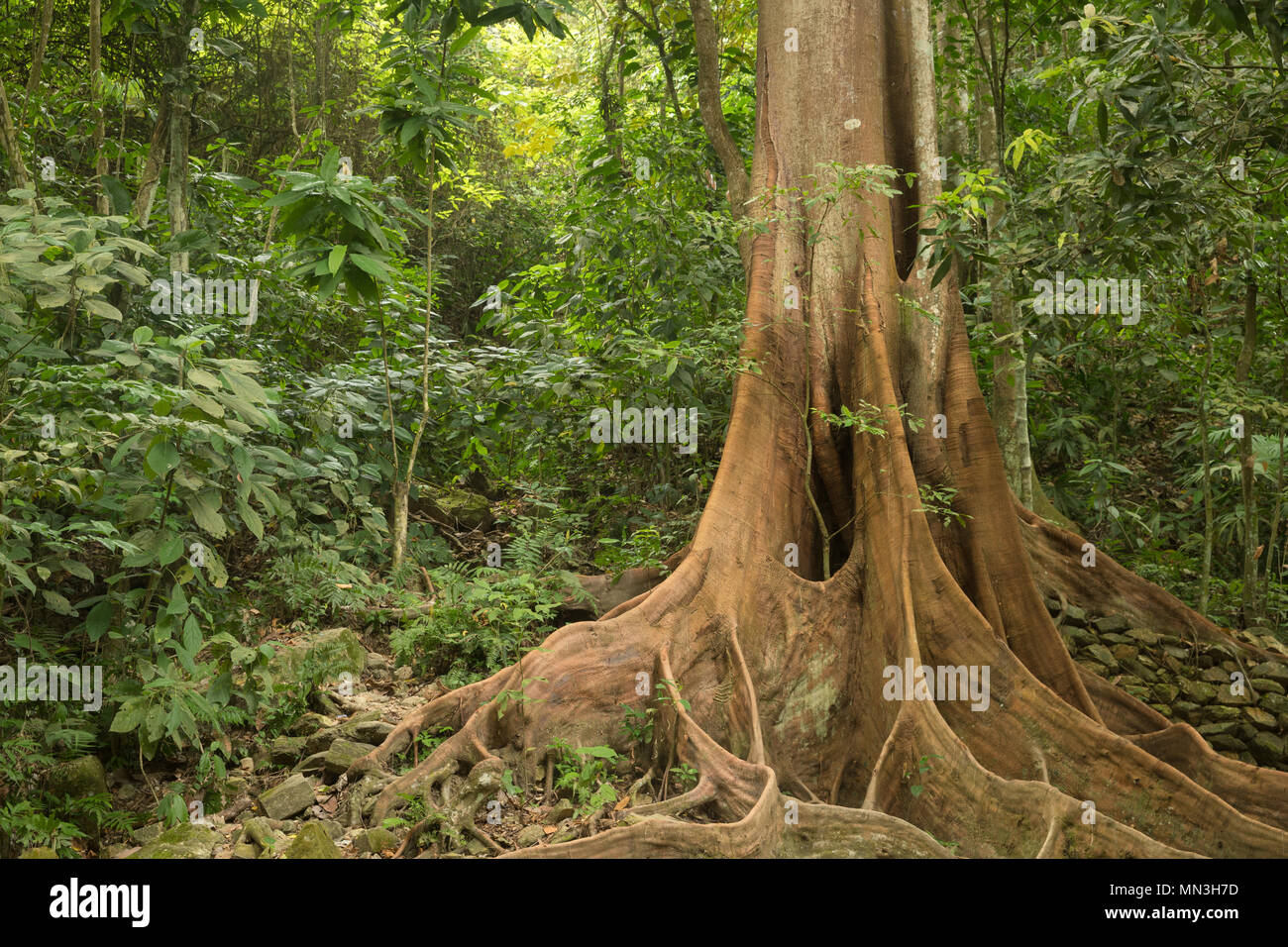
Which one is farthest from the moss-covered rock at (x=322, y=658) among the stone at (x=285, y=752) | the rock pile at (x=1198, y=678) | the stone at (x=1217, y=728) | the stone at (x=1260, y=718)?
the stone at (x=1260, y=718)

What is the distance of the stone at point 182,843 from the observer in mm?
3232

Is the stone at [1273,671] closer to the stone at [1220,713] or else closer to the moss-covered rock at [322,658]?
the stone at [1220,713]

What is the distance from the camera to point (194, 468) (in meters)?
3.69

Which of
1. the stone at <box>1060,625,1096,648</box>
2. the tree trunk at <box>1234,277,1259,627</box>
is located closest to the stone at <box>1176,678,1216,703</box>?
the stone at <box>1060,625,1096,648</box>

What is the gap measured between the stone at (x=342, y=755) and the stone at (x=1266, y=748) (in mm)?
4935

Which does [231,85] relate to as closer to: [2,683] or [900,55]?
[900,55]

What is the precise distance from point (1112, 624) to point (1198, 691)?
602 millimetres

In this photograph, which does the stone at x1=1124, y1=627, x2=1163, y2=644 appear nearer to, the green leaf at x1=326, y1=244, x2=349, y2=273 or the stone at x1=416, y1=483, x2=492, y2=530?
the stone at x1=416, y1=483, x2=492, y2=530

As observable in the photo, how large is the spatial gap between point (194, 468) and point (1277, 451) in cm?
787

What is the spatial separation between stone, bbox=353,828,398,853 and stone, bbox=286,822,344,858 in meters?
0.16

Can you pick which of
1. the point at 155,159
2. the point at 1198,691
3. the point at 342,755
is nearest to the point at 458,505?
the point at 155,159

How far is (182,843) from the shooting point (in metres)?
3.30

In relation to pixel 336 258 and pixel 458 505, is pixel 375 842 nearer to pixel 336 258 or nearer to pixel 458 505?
pixel 336 258

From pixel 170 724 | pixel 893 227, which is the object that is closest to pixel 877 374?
pixel 893 227
